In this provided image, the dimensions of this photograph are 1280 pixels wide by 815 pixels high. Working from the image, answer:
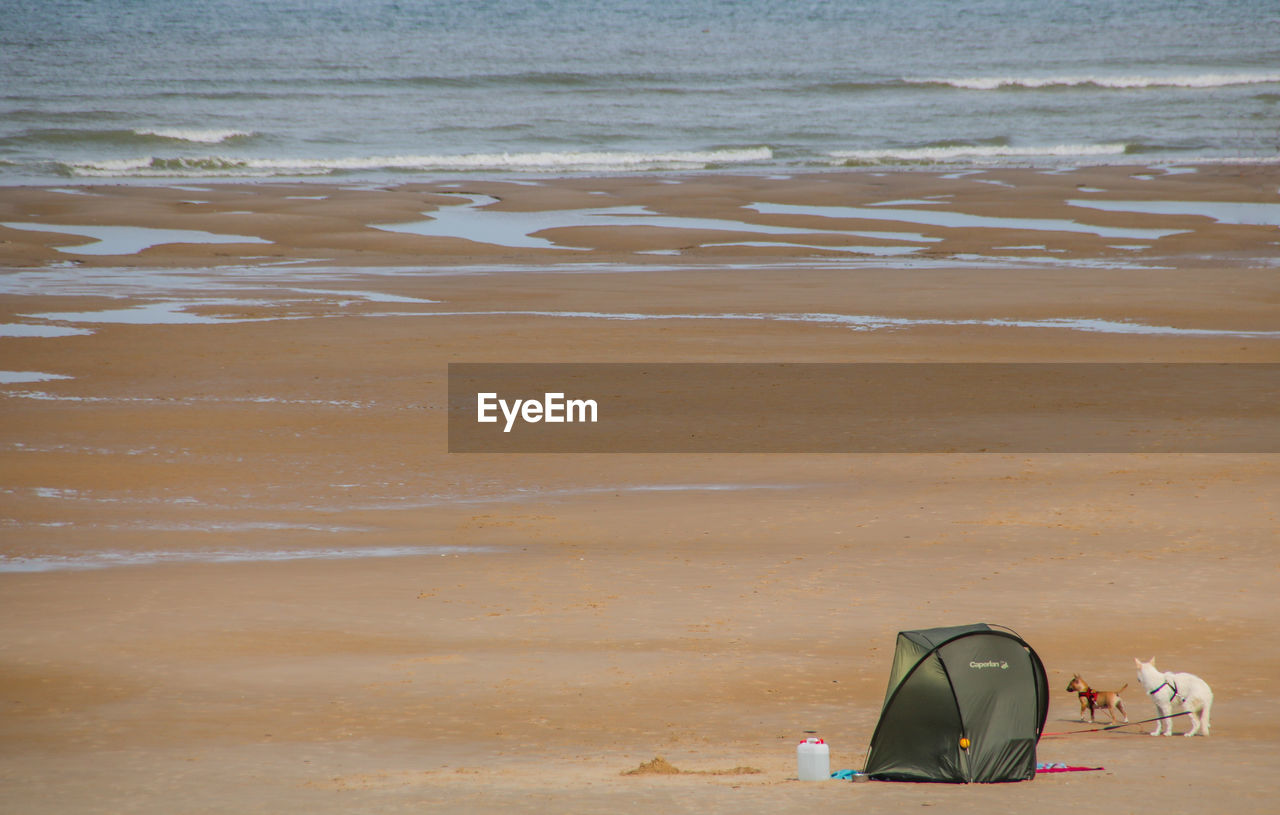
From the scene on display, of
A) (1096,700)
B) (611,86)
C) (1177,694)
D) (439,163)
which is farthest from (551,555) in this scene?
(611,86)

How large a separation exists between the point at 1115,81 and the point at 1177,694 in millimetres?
66509

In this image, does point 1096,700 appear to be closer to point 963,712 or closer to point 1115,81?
point 963,712

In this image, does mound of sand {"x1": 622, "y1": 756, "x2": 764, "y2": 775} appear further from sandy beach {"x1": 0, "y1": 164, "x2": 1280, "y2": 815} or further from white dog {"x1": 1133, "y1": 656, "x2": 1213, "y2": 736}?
white dog {"x1": 1133, "y1": 656, "x2": 1213, "y2": 736}

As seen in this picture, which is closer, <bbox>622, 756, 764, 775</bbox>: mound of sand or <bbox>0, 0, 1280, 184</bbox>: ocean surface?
<bbox>622, 756, 764, 775</bbox>: mound of sand

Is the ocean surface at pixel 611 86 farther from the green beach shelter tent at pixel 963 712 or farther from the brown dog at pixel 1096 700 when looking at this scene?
the green beach shelter tent at pixel 963 712

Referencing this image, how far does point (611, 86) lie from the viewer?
6694 cm

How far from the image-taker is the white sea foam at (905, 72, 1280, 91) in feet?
223

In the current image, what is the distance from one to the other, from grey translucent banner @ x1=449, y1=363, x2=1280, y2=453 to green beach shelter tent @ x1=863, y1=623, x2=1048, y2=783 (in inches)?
296

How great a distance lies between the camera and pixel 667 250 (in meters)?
28.2

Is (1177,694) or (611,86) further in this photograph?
(611,86)
